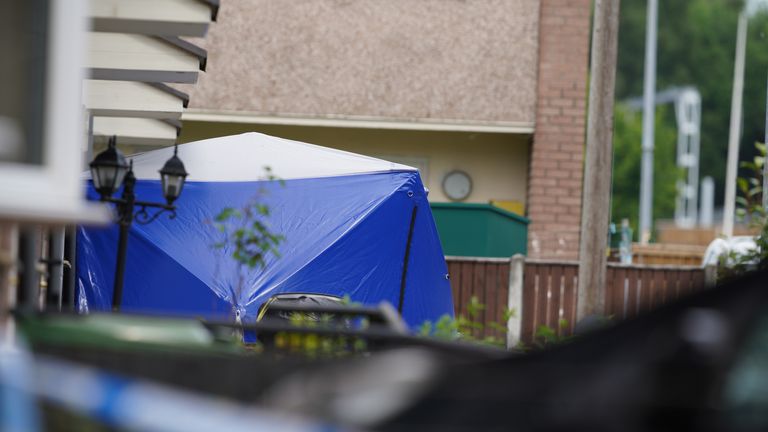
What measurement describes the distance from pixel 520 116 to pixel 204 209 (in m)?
8.10

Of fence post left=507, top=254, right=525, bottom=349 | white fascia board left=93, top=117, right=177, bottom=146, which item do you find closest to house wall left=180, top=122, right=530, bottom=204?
fence post left=507, top=254, right=525, bottom=349

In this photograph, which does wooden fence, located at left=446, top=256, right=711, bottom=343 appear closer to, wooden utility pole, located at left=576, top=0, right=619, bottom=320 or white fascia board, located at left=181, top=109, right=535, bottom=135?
white fascia board, located at left=181, top=109, right=535, bottom=135

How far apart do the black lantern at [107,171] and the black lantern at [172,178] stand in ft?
1.10

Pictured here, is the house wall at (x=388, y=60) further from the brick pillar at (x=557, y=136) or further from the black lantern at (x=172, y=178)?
the black lantern at (x=172, y=178)

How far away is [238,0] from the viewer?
53.0 feet

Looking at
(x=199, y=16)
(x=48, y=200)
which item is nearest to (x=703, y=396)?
(x=48, y=200)

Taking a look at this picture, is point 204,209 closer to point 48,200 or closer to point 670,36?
point 48,200

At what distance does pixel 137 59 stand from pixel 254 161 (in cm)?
268

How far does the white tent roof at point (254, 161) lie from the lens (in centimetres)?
913

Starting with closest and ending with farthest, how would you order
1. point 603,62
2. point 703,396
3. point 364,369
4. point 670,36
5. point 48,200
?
1. point 703,396
2. point 364,369
3. point 48,200
4. point 603,62
5. point 670,36

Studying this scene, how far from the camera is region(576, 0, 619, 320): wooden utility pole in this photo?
8.77 meters

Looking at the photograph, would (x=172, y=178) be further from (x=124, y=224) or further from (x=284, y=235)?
(x=284, y=235)

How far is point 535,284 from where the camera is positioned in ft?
47.9

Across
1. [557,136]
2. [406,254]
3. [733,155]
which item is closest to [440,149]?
[557,136]
